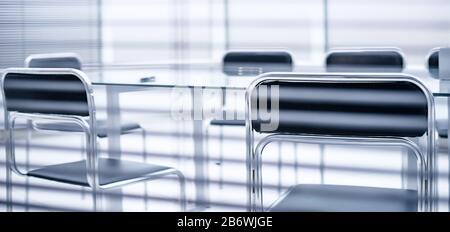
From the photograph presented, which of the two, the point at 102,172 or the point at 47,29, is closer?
the point at 102,172

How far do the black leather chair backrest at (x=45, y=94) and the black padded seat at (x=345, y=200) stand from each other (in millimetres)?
609

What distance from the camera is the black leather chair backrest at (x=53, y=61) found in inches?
99.3

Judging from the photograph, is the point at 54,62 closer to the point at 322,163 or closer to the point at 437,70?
the point at 322,163

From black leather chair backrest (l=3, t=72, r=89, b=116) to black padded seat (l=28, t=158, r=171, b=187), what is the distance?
179 mm

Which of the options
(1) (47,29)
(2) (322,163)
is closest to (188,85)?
(2) (322,163)

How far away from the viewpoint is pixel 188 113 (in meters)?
2.08

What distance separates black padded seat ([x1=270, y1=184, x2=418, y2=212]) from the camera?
128cm

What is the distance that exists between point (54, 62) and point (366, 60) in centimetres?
131

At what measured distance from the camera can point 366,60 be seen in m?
2.40

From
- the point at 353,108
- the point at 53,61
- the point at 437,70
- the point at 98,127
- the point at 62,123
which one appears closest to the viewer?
the point at 353,108

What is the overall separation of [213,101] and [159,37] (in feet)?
9.53

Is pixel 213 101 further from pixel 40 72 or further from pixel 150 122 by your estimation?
pixel 150 122

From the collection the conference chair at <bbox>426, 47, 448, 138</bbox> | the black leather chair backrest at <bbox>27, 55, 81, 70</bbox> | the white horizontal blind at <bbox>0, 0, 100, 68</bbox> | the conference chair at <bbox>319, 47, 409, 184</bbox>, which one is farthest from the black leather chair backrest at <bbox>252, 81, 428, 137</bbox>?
the white horizontal blind at <bbox>0, 0, 100, 68</bbox>
